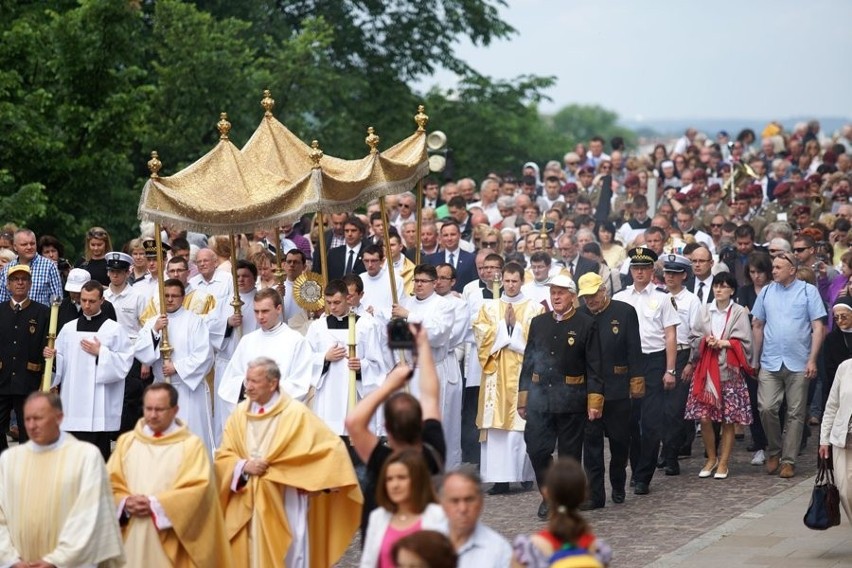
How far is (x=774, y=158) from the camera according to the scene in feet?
90.7

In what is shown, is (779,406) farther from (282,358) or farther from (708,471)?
(282,358)

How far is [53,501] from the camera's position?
8.81m

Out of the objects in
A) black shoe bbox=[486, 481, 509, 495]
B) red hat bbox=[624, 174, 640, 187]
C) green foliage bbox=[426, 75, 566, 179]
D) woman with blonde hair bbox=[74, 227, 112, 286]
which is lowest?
black shoe bbox=[486, 481, 509, 495]

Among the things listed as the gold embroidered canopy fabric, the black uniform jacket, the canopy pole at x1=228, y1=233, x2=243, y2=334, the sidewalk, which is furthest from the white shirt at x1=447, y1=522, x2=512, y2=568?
the canopy pole at x1=228, y1=233, x2=243, y2=334

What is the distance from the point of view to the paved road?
1222cm

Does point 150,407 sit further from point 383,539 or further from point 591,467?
point 591,467

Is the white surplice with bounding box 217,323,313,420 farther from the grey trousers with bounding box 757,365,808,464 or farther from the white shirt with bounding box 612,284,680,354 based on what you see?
the grey trousers with bounding box 757,365,808,464

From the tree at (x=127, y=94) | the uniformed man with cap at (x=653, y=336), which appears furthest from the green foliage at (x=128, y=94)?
the uniformed man with cap at (x=653, y=336)

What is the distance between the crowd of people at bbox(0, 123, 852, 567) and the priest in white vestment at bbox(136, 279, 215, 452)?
0.07 feet

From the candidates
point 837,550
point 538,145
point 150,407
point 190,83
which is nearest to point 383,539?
point 150,407

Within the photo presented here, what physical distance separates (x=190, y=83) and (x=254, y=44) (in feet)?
17.0

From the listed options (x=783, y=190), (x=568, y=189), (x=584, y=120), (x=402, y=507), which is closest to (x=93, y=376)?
(x=402, y=507)

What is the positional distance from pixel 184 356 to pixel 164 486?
4.28 m

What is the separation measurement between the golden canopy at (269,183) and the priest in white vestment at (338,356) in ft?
2.93
